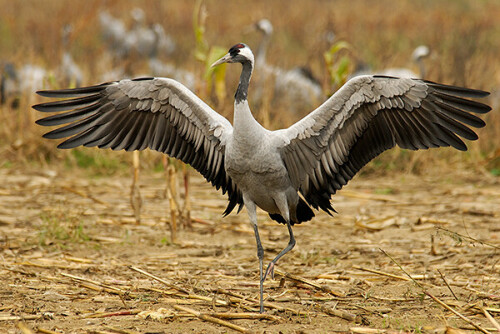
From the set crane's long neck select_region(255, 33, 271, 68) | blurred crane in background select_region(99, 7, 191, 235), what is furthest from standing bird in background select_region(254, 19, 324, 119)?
blurred crane in background select_region(99, 7, 191, 235)

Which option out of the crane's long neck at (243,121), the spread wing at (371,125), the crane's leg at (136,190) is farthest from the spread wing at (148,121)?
the crane's leg at (136,190)

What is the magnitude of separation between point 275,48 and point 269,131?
8955 mm

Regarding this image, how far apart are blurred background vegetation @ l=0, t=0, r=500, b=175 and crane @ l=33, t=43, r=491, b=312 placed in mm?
1879

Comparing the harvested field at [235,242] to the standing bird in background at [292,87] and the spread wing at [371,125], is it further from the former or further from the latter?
the spread wing at [371,125]

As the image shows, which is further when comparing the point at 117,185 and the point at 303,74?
the point at 303,74

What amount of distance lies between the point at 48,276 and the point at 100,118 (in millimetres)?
1213

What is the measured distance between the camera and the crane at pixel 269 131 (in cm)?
464

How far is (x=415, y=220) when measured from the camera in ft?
21.9

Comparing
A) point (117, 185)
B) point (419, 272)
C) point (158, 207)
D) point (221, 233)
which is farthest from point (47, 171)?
point (419, 272)

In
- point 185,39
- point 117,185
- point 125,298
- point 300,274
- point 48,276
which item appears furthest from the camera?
point 185,39

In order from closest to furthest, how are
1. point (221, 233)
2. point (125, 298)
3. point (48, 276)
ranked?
point (125, 298) < point (48, 276) < point (221, 233)

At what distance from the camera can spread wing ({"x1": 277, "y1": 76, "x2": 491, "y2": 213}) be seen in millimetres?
4637

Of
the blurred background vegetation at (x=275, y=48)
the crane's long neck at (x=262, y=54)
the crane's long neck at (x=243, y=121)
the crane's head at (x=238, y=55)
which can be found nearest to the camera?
the crane's long neck at (x=243, y=121)

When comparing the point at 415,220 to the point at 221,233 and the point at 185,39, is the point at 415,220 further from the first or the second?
the point at 185,39
